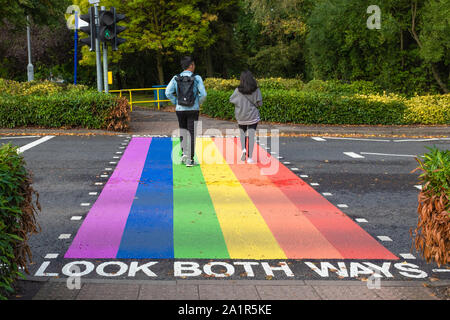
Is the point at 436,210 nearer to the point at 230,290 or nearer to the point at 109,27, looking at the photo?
the point at 230,290

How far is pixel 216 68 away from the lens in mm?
47500

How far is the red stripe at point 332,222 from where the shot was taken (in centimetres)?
634

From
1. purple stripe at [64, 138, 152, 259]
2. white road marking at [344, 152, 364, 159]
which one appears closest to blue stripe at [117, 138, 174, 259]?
purple stripe at [64, 138, 152, 259]

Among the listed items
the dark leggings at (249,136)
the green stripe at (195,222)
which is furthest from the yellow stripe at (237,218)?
the dark leggings at (249,136)

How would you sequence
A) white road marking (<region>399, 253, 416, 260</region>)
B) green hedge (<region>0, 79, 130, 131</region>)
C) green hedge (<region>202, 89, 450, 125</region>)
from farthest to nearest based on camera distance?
green hedge (<region>202, 89, 450, 125</region>), green hedge (<region>0, 79, 130, 131</region>), white road marking (<region>399, 253, 416, 260</region>)

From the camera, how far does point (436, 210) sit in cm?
494

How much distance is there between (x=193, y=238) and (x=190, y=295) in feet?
6.61

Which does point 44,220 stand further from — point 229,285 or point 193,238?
point 229,285

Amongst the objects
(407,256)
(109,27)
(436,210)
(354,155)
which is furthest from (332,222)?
(109,27)

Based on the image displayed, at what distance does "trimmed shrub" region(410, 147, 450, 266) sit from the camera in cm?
481

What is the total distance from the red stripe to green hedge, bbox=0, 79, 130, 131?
808 centimetres

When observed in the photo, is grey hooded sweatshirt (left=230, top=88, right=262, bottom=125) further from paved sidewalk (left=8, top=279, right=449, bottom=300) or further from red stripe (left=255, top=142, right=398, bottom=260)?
paved sidewalk (left=8, top=279, right=449, bottom=300)

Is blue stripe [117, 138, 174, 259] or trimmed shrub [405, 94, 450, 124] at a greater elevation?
trimmed shrub [405, 94, 450, 124]

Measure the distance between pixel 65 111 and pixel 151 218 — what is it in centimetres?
1092
